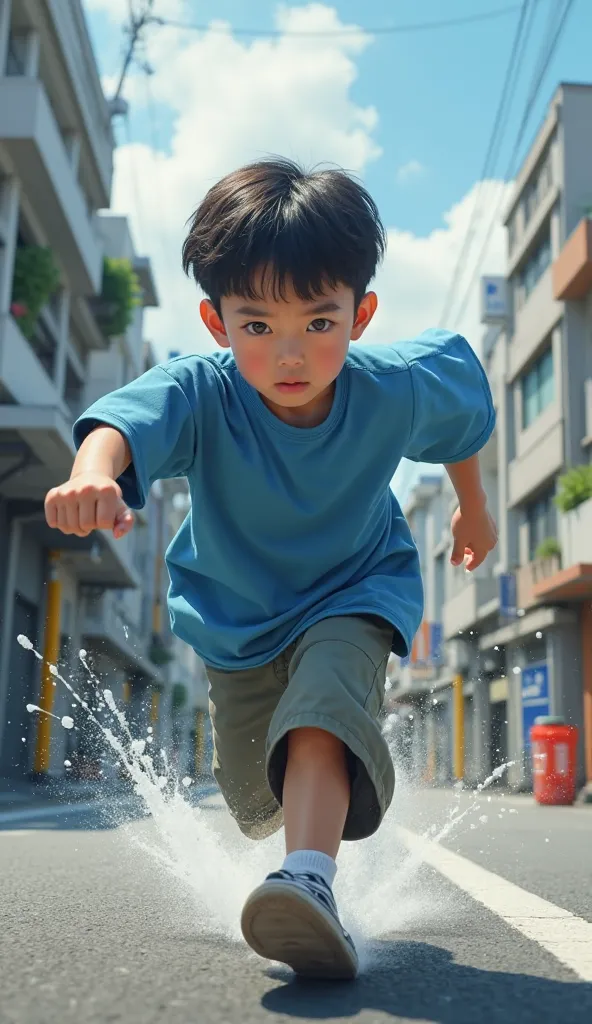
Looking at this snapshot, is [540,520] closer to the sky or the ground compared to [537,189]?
closer to the ground

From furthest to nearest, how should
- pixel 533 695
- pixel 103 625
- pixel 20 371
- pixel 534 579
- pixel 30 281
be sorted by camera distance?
pixel 103 625 → pixel 533 695 → pixel 534 579 → pixel 30 281 → pixel 20 371

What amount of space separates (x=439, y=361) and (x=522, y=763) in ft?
65.1

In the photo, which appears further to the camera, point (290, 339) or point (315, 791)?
point (290, 339)

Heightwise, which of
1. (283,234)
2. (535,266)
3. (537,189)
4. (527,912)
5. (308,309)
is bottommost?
(527,912)

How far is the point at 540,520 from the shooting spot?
23.6m

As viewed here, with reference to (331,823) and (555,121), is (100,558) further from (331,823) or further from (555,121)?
(331,823)

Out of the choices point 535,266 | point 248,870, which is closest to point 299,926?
point 248,870

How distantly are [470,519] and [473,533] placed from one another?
0.12 feet

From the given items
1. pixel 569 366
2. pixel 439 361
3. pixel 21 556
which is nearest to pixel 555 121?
pixel 569 366

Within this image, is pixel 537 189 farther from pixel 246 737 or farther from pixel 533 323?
pixel 246 737

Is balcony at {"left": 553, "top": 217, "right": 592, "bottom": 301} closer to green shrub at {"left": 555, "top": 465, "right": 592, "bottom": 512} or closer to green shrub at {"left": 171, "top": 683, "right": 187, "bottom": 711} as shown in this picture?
green shrub at {"left": 555, "top": 465, "right": 592, "bottom": 512}

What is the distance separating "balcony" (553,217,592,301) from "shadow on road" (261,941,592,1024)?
59.5 feet

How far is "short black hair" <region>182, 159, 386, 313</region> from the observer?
212 centimetres

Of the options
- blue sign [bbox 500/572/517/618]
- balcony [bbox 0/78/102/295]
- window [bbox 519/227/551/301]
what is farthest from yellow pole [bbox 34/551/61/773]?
window [bbox 519/227/551/301]
